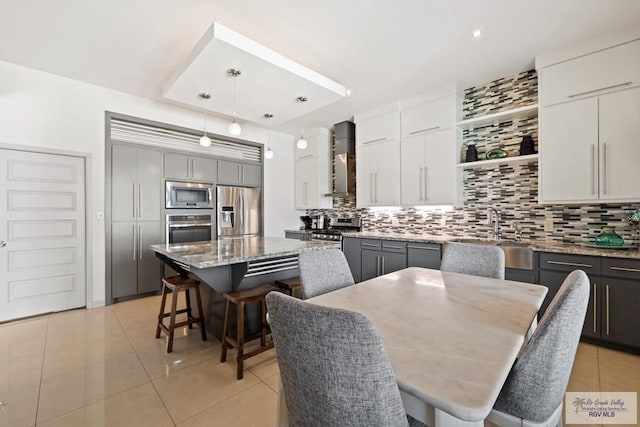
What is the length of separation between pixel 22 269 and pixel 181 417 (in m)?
3.01

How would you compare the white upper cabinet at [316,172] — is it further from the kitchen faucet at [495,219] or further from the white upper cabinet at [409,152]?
the kitchen faucet at [495,219]

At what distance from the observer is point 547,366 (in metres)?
0.92

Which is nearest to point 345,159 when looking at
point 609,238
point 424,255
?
point 424,255

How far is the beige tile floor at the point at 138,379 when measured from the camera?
65.8 inches

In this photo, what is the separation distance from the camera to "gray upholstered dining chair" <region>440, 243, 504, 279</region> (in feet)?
6.40

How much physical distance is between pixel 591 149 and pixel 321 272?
2.85 meters

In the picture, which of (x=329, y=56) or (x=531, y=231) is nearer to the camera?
(x=329, y=56)

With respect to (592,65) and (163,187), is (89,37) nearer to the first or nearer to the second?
(163,187)

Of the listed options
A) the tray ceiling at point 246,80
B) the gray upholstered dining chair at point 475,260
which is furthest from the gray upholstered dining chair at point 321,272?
the tray ceiling at point 246,80

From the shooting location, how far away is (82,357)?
7.63ft

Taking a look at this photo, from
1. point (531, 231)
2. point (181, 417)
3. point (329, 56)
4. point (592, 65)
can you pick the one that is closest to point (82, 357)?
point (181, 417)

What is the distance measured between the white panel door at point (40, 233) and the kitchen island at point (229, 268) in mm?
1762

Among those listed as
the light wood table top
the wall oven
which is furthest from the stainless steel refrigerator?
the light wood table top

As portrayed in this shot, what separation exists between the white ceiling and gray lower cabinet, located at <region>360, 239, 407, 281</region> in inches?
82.5
